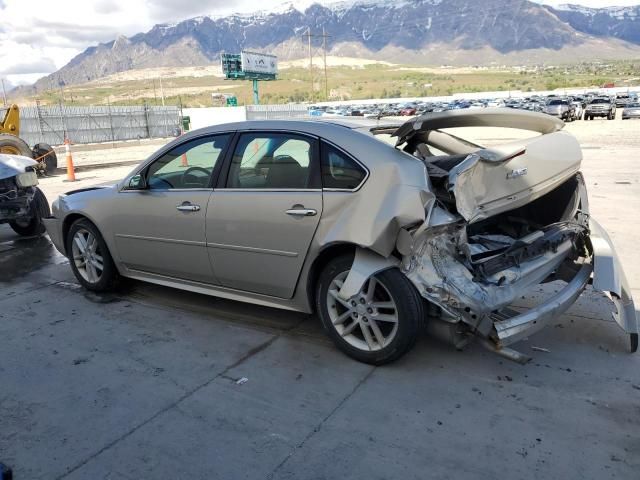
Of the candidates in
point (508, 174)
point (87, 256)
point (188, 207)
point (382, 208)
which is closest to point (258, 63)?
point (87, 256)

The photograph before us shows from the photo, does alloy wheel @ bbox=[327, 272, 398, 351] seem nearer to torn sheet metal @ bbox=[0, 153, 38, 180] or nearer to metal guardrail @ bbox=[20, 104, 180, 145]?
torn sheet metal @ bbox=[0, 153, 38, 180]

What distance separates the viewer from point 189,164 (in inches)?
183

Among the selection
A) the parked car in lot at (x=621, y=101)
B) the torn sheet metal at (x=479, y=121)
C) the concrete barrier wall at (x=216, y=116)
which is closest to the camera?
the torn sheet metal at (x=479, y=121)

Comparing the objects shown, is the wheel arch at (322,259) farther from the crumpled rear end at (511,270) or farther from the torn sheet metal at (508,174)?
the torn sheet metal at (508,174)

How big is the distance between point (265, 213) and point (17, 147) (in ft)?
45.5

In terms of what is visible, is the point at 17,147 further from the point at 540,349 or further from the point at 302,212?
the point at 540,349

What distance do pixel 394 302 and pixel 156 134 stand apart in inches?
1410

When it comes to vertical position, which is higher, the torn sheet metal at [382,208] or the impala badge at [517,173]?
the impala badge at [517,173]

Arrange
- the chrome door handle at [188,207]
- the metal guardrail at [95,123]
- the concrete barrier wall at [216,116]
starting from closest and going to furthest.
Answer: the chrome door handle at [188,207], the metal guardrail at [95,123], the concrete barrier wall at [216,116]

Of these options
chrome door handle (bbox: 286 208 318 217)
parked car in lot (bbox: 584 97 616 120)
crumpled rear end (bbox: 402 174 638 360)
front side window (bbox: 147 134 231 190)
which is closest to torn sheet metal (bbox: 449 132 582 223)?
crumpled rear end (bbox: 402 174 638 360)

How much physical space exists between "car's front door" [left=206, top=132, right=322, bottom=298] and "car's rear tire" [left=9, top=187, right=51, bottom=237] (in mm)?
4705

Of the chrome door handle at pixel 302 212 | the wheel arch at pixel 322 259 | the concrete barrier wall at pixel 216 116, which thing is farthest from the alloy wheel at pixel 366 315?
the concrete barrier wall at pixel 216 116

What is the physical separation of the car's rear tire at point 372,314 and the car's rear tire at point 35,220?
18.4 ft

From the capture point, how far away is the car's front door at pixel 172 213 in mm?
4410
